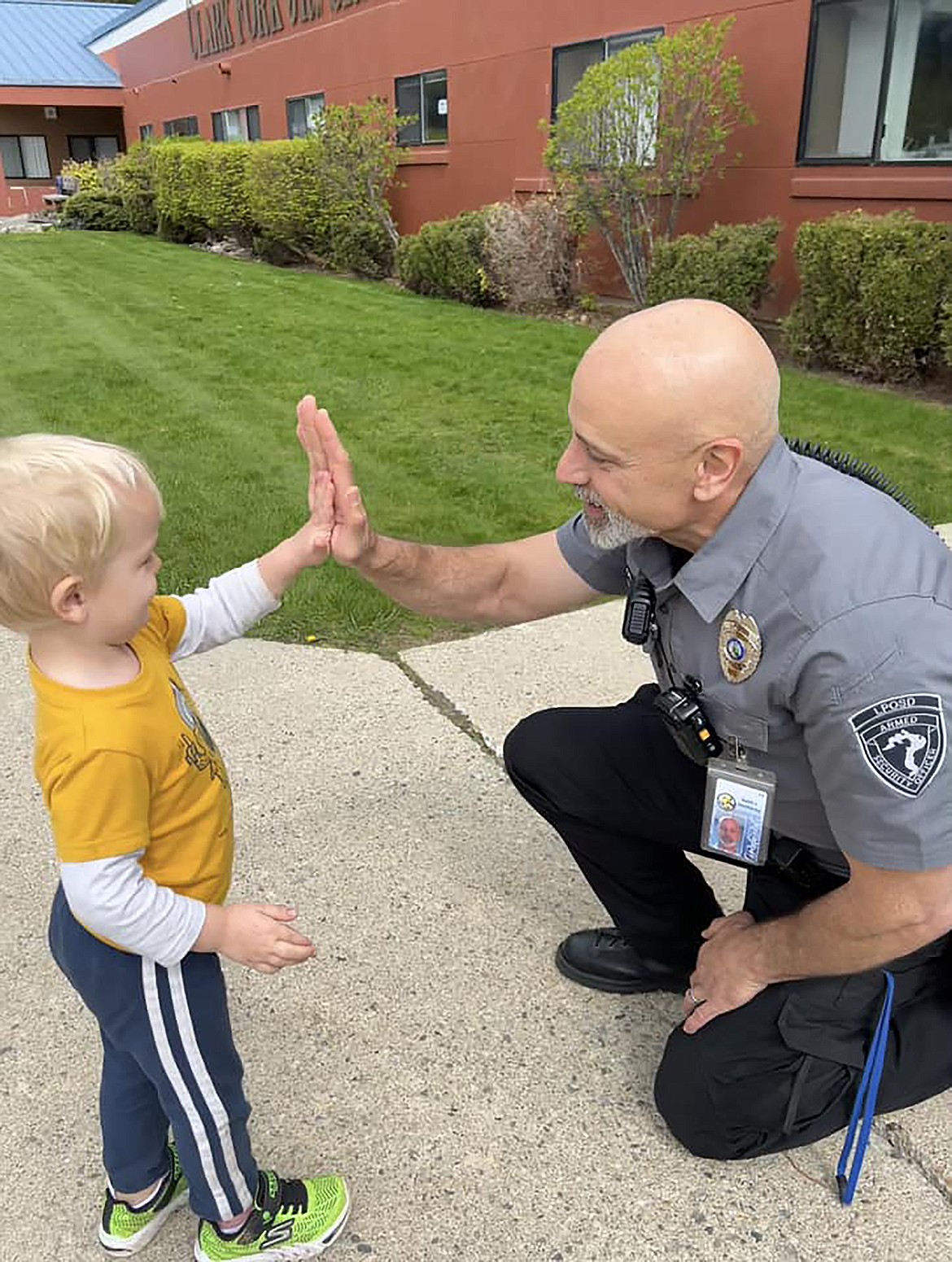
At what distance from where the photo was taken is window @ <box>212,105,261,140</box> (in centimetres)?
2198

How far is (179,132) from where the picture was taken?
27.8 meters

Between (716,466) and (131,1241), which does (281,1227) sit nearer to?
(131,1241)

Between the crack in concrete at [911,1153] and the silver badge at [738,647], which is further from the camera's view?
the crack in concrete at [911,1153]

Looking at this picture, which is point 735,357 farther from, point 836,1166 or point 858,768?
point 836,1166

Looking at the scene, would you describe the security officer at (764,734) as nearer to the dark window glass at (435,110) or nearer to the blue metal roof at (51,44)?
the dark window glass at (435,110)

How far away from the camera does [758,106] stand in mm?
9531

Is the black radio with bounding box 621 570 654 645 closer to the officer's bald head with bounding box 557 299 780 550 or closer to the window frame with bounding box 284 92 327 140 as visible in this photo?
the officer's bald head with bounding box 557 299 780 550

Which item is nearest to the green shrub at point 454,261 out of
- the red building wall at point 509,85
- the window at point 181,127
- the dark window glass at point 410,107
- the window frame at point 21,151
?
the red building wall at point 509,85

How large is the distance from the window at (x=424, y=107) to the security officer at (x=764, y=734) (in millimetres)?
13929

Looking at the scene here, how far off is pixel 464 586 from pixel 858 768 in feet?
3.72

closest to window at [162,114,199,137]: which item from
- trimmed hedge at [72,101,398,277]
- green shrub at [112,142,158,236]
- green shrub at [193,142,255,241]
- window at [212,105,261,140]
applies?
window at [212,105,261,140]

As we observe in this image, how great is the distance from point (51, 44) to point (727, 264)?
3518cm

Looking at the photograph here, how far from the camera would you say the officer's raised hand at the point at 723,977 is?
197cm

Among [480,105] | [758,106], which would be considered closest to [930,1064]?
[758,106]
